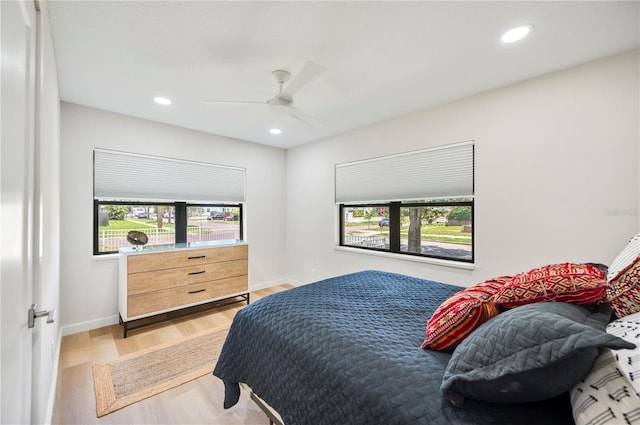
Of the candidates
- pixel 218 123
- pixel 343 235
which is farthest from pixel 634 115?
pixel 218 123

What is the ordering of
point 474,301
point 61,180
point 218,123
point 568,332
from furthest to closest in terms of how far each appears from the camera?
point 218,123 → point 61,180 → point 474,301 → point 568,332

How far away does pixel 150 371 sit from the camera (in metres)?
2.30

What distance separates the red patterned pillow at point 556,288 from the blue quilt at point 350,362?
13.9 inches

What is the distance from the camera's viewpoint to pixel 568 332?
30.3 inches

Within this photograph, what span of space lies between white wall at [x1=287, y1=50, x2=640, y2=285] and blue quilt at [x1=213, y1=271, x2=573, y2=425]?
3.20ft

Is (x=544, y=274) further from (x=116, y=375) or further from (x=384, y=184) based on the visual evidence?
(x=116, y=375)

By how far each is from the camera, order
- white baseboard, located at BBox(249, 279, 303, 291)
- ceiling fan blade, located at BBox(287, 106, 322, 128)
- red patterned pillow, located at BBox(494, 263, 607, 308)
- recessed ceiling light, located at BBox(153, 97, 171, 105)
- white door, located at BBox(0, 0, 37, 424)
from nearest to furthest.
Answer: white door, located at BBox(0, 0, 37, 424) < red patterned pillow, located at BBox(494, 263, 607, 308) < ceiling fan blade, located at BBox(287, 106, 322, 128) < recessed ceiling light, located at BBox(153, 97, 171, 105) < white baseboard, located at BBox(249, 279, 303, 291)

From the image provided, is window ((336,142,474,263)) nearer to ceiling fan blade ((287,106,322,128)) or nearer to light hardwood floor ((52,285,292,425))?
ceiling fan blade ((287,106,322,128))

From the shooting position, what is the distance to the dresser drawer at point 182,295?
2.98m

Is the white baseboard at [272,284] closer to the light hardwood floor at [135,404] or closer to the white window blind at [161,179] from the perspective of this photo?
the white window blind at [161,179]

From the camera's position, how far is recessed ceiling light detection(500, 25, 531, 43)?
1755 mm

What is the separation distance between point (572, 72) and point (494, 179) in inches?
38.0

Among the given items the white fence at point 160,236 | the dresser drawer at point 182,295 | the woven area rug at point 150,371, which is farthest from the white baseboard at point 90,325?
the woven area rug at point 150,371

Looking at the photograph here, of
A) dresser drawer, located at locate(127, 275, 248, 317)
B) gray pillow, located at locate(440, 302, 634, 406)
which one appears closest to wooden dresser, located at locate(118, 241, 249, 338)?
dresser drawer, located at locate(127, 275, 248, 317)
